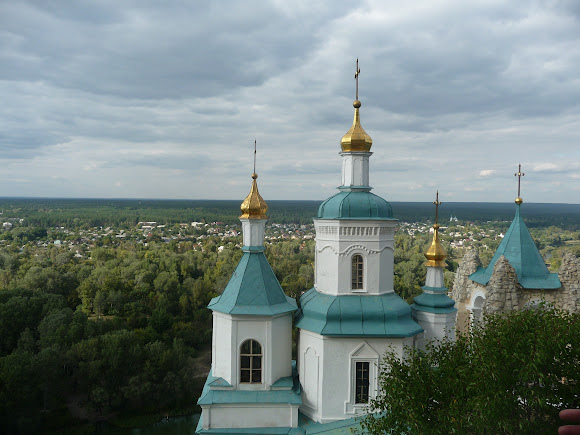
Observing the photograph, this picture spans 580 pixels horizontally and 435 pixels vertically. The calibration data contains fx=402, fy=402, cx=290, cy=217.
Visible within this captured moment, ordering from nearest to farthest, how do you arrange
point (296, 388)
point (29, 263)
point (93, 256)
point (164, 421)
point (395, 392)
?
point (395, 392) < point (296, 388) < point (164, 421) < point (29, 263) < point (93, 256)

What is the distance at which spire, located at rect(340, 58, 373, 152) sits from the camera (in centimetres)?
1420

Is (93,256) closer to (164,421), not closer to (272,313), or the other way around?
(164,421)

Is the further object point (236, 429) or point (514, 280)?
point (514, 280)

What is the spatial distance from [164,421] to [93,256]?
35.5 m

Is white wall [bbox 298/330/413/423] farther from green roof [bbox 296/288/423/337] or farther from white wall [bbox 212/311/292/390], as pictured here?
white wall [bbox 212/311/292/390]

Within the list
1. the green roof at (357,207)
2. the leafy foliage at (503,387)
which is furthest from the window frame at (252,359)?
the green roof at (357,207)

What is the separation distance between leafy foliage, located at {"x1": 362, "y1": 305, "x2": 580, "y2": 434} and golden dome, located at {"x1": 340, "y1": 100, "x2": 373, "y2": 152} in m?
7.28

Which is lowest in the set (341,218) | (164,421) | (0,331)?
(164,421)

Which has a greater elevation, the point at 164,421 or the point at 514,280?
the point at 514,280

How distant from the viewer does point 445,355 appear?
10.3 metres

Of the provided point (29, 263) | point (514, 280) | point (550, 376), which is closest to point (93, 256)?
point (29, 263)

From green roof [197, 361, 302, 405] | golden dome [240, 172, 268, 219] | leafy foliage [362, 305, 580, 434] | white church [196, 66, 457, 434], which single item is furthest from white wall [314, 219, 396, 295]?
leafy foliage [362, 305, 580, 434]

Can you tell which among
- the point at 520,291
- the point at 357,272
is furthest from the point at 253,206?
the point at 520,291

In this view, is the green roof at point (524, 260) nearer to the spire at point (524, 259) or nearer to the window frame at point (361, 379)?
the spire at point (524, 259)
